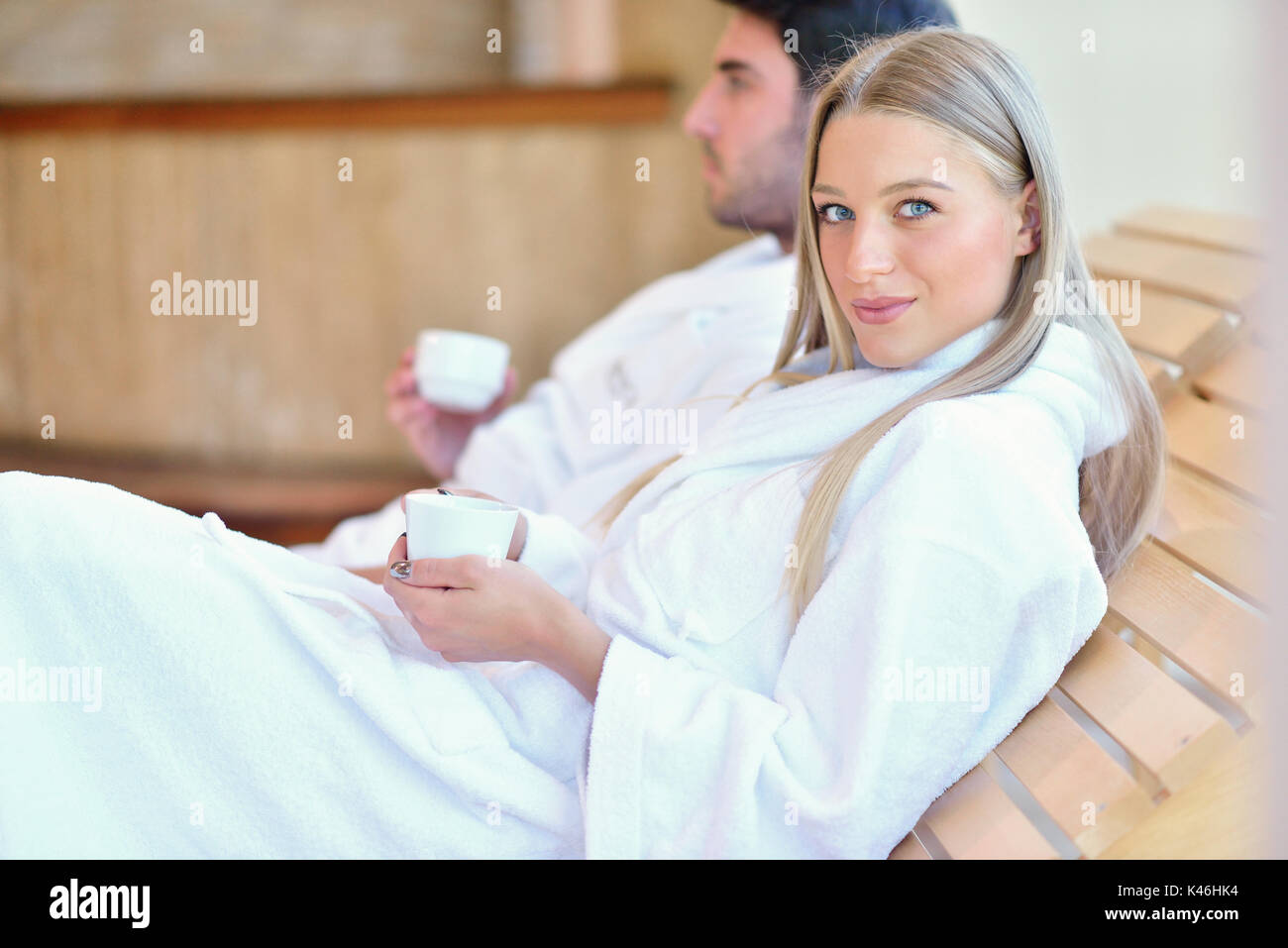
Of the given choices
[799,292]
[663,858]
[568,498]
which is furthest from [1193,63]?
[663,858]

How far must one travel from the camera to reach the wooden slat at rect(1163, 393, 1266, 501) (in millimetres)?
1100

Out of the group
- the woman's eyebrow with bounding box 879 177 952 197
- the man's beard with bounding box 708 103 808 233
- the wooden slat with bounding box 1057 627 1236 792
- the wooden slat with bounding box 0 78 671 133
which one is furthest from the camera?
the wooden slat with bounding box 0 78 671 133

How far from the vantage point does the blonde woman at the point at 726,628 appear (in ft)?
2.70

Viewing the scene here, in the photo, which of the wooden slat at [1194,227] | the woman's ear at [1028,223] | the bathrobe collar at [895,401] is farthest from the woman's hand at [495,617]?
the wooden slat at [1194,227]

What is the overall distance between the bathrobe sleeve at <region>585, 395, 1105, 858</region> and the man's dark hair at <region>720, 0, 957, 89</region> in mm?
747

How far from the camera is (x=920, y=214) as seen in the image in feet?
2.98

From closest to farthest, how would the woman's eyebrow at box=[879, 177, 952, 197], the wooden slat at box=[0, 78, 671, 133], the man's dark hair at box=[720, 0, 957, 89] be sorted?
the woman's eyebrow at box=[879, 177, 952, 197] < the man's dark hair at box=[720, 0, 957, 89] < the wooden slat at box=[0, 78, 671, 133]

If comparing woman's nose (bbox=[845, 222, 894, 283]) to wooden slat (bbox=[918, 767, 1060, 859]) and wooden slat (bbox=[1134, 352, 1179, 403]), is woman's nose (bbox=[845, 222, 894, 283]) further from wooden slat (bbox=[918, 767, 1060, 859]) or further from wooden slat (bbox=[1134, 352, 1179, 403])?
wooden slat (bbox=[1134, 352, 1179, 403])

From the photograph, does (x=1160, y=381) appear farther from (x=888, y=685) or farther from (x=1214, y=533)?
(x=888, y=685)

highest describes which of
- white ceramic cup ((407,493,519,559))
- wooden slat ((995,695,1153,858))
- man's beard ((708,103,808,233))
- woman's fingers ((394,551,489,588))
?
man's beard ((708,103,808,233))

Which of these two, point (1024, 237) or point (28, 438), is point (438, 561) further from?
point (28, 438)

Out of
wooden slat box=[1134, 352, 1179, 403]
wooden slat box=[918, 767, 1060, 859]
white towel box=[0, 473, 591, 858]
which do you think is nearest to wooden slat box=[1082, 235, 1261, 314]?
wooden slat box=[1134, 352, 1179, 403]

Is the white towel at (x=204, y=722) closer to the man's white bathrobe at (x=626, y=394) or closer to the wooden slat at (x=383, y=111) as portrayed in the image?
the man's white bathrobe at (x=626, y=394)

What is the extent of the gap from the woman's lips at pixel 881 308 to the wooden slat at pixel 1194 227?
2.35 feet
